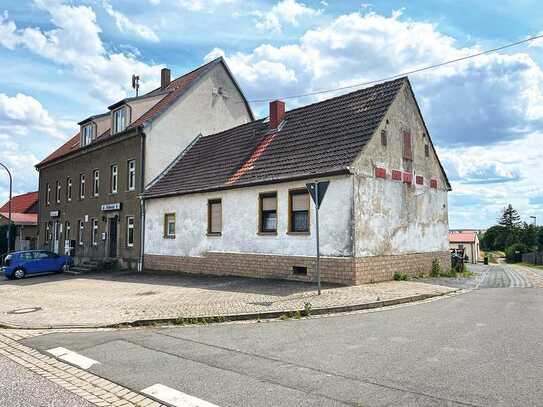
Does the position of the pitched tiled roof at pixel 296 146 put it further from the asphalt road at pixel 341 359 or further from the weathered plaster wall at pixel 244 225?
the asphalt road at pixel 341 359

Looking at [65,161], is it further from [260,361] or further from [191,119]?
[260,361]

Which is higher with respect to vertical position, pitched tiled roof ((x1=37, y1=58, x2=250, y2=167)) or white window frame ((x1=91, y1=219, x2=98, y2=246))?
pitched tiled roof ((x1=37, y1=58, x2=250, y2=167))

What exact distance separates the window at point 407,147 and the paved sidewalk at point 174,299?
5.03 metres

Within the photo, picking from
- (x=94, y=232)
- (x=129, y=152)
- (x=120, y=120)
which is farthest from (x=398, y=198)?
(x=94, y=232)

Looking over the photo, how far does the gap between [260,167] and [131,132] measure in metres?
10.1

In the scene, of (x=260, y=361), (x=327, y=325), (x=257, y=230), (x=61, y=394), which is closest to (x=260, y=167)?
(x=257, y=230)

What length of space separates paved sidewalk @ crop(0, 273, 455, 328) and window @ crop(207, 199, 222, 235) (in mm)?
2387

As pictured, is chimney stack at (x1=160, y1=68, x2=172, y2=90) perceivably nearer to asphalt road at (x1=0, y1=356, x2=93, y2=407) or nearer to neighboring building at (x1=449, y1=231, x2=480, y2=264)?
asphalt road at (x1=0, y1=356, x2=93, y2=407)

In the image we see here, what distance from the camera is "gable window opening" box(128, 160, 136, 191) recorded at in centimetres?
2486

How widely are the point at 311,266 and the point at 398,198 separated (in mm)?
4381

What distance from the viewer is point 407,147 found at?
699 inches

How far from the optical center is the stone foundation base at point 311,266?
1438cm

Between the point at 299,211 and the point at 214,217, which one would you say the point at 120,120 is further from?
the point at 299,211

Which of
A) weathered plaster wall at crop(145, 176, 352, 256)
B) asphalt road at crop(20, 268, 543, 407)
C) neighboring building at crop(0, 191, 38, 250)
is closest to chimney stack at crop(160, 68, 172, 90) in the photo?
weathered plaster wall at crop(145, 176, 352, 256)
